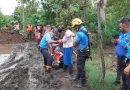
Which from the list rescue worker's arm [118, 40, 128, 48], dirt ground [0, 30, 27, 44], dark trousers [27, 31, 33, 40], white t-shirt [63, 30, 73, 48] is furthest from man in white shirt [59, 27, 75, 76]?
dirt ground [0, 30, 27, 44]

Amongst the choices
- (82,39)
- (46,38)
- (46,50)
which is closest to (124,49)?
(82,39)

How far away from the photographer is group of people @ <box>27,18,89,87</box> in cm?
830

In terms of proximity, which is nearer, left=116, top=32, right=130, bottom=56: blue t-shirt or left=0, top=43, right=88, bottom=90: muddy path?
left=116, top=32, right=130, bottom=56: blue t-shirt

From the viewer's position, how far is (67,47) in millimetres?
10328

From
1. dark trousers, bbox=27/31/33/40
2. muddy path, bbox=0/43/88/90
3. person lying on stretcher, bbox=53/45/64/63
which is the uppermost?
dark trousers, bbox=27/31/33/40

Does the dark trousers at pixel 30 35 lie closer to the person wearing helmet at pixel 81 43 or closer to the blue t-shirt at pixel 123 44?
the person wearing helmet at pixel 81 43

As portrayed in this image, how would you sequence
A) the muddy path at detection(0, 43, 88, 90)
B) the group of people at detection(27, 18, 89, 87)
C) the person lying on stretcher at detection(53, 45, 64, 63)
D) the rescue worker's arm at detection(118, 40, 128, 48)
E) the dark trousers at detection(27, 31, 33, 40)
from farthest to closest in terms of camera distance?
the dark trousers at detection(27, 31, 33, 40)
the person lying on stretcher at detection(53, 45, 64, 63)
the muddy path at detection(0, 43, 88, 90)
the group of people at detection(27, 18, 89, 87)
the rescue worker's arm at detection(118, 40, 128, 48)

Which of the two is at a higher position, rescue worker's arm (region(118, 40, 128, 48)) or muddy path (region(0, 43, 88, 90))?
rescue worker's arm (region(118, 40, 128, 48))

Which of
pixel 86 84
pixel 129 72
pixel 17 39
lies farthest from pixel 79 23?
pixel 17 39

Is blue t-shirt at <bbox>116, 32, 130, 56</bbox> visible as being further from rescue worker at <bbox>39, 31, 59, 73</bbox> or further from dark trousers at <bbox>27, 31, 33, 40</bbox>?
dark trousers at <bbox>27, 31, 33, 40</bbox>

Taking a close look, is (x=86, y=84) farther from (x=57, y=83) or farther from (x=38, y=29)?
(x=38, y=29)

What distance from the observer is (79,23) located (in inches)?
325

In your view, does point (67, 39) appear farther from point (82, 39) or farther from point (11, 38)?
point (11, 38)

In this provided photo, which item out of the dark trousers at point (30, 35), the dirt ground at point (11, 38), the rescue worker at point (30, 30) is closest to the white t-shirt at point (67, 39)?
the rescue worker at point (30, 30)
